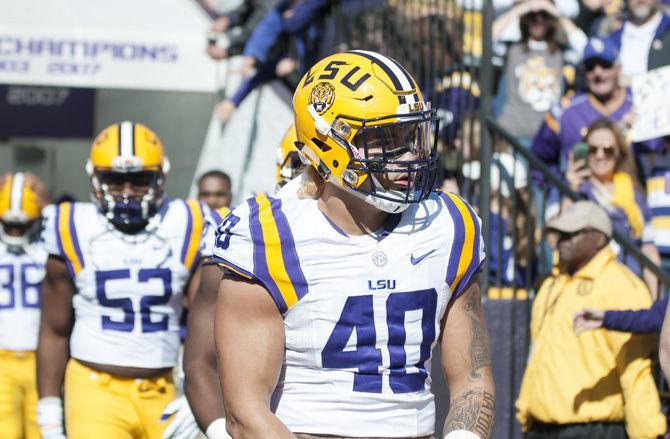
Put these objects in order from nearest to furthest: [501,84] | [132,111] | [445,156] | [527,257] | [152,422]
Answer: [152,422] < [527,257] < [445,156] < [501,84] < [132,111]

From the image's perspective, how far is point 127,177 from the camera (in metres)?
5.45

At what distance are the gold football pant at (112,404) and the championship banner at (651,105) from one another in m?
2.98

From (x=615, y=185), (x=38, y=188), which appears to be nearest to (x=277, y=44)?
(x=38, y=188)

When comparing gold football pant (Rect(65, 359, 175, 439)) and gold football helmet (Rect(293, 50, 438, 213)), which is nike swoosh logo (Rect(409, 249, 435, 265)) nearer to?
gold football helmet (Rect(293, 50, 438, 213))

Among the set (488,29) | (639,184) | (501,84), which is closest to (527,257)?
(639,184)

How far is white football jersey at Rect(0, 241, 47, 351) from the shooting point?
6883 millimetres

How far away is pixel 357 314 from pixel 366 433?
319 millimetres

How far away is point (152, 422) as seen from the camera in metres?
5.17

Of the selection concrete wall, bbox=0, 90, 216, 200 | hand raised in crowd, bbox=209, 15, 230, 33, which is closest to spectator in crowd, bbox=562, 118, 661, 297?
hand raised in crowd, bbox=209, 15, 230, 33

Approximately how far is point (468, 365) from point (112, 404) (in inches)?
88.4

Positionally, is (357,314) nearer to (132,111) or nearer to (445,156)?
(445,156)

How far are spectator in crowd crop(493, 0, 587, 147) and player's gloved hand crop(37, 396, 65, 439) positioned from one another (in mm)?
3876

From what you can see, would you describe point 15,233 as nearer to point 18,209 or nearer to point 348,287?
point 18,209

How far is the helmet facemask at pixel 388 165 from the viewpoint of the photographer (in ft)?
10.5
